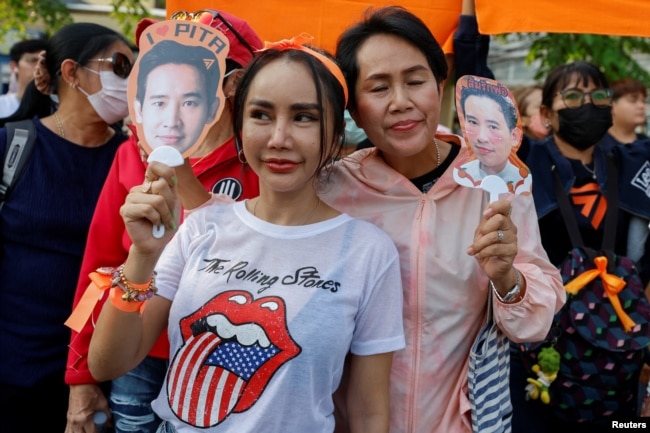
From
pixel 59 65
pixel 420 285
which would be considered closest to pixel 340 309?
pixel 420 285

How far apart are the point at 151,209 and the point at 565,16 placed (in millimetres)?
1847

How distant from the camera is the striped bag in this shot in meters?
1.97

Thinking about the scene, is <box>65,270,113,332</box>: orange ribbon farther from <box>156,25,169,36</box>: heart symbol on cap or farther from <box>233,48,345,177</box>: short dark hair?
<box>156,25,169,36</box>: heart symbol on cap

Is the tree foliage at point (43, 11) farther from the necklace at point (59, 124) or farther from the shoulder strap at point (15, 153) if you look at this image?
the shoulder strap at point (15, 153)

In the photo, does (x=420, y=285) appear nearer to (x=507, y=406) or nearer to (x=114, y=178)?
(x=507, y=406)

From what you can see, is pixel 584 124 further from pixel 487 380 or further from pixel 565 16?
pixel 487 380

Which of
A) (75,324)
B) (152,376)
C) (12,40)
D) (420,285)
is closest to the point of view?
(420,285)

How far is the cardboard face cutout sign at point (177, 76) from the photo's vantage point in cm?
184

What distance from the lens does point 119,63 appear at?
9.95 ft

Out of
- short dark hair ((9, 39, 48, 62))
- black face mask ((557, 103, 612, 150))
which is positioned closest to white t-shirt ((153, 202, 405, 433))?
black face mask ((557, 103, 612, 150))

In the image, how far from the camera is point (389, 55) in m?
2.00

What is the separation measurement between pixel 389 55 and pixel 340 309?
73 cm

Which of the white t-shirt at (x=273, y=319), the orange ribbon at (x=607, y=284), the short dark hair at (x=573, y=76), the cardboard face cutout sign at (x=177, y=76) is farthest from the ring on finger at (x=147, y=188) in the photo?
the short dark hair at (x=573, y=76)

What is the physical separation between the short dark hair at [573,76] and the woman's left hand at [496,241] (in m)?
1.99
